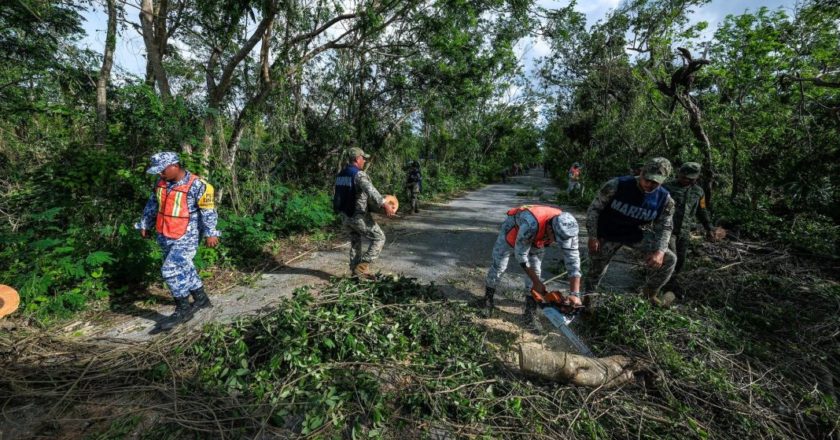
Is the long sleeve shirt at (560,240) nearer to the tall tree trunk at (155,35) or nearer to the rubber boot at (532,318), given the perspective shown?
the rubber boot at (532,318)

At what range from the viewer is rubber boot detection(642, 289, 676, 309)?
356 cm

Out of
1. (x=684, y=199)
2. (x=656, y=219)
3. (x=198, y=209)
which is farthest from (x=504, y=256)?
(x=198, y=209)

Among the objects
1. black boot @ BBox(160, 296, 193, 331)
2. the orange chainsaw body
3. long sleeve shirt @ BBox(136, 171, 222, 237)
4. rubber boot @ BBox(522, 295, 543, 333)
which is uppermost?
long sleeve shirt @ BBox(136, 171, 222, 237)

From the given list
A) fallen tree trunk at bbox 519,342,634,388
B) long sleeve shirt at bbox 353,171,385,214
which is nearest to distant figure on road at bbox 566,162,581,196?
long sleeve shirt at bbox 353,171,385,214

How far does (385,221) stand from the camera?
28.7ft

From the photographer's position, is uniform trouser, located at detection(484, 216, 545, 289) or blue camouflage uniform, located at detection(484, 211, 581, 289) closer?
blue camouflage uniform, located at detection(484, 211, 581, 289)

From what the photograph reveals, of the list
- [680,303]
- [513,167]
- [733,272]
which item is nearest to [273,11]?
[680,303]

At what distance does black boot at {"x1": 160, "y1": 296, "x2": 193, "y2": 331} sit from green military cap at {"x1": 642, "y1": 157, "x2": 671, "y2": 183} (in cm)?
480

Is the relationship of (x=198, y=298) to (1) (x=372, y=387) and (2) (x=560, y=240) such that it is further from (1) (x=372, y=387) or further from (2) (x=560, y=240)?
(2) (x=560, y=240)

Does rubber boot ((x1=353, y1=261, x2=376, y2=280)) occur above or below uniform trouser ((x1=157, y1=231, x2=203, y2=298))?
below

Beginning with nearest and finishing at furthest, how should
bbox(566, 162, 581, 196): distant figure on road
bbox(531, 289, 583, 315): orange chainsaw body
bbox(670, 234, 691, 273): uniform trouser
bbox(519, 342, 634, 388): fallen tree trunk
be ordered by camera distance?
bbox(519, 342, 634, 388): fallen tree trunk < bbox(531, 289, 583, 315): orange chainsaw body < bbox(670, 234, 691, 273): uniform trouser < bbox(566, 162, 581, 196): distant figure on road

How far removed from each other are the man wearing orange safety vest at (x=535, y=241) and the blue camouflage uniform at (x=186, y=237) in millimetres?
3137

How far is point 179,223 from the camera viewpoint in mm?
3154

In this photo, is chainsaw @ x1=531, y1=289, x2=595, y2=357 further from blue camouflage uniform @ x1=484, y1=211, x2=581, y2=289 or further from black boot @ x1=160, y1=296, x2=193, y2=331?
black boot @ x1=160, y1=296, x2=193, y2=331
